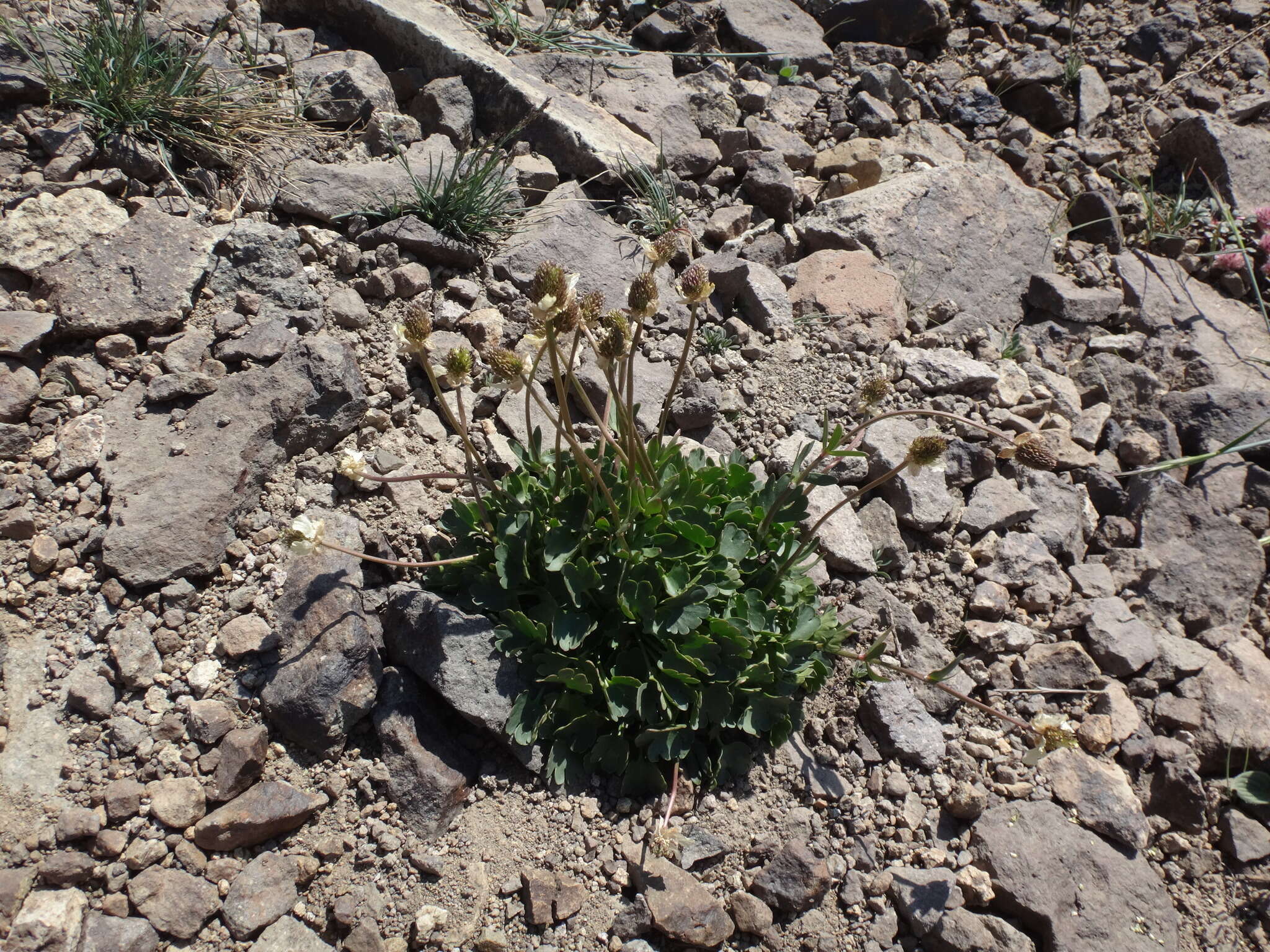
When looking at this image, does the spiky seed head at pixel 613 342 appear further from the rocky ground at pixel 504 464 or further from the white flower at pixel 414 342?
the rocky ground at pixel 504 464

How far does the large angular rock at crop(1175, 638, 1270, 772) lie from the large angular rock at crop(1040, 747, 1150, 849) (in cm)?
37

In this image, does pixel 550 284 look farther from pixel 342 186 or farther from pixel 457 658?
pixel 342 186

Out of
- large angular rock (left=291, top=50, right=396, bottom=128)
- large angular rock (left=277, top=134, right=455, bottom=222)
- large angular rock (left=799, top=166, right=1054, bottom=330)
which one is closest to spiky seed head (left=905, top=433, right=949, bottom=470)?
large angular rock (left=799, top=166, right=1054, bottom=330)

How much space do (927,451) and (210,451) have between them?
2.44 m

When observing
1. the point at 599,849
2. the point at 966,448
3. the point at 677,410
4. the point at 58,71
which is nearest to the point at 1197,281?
the point at 966,448

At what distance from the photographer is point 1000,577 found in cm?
358

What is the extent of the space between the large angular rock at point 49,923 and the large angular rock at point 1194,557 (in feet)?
12.6

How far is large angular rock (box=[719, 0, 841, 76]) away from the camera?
5.73 m

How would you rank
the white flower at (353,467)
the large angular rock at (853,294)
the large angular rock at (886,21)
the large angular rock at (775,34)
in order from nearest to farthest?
the white flower at (353,467) < the large angular rock at (853,294) < the large angular rock at (775,34) < the large angular rock at (886,21)

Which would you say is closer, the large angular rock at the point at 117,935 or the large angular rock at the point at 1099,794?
the large angular rock at the point at 117,935

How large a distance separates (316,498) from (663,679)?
1.44 metres

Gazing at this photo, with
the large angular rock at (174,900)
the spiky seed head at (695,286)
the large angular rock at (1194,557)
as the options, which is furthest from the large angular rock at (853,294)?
the large angular rock at (174,900)

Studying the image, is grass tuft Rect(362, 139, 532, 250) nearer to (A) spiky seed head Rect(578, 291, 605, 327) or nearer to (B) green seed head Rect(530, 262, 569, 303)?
(A) spiky seed head Rect(578, 291, 605, 327)

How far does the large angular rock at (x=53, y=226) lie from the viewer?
11.2 ft
